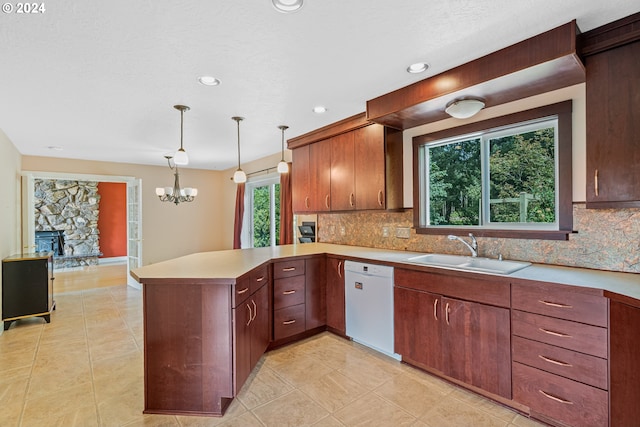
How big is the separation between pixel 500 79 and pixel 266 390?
2.74 m

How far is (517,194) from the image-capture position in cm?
258

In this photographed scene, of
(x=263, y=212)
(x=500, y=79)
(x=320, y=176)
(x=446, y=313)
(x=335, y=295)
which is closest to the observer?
(x=500, y=79)

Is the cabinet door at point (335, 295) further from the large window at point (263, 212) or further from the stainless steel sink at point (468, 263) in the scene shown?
the large window at point (263, 212)

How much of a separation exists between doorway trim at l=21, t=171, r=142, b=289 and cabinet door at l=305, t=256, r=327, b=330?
2.87 m

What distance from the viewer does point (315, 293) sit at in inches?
128

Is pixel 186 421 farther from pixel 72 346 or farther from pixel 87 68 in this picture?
pixel 87 68

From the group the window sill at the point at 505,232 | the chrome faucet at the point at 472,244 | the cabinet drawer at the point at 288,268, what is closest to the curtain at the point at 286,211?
the cabinet drawer at the point at 288,268

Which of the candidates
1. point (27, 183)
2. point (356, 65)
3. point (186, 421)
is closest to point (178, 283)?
point (186, 421)

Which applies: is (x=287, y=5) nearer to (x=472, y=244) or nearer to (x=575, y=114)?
(x=575, y=114)

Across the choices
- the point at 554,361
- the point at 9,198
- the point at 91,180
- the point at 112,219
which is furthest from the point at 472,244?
the point at 112,219

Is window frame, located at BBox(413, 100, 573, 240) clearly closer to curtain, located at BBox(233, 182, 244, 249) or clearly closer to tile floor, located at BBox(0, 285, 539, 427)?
tile floor, located at BBox(0, 285, 539, 427)

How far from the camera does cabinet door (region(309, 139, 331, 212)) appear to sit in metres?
3.70

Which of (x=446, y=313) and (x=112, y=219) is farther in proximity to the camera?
(x=112, y=219)

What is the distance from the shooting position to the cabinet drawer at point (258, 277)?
2.43m
